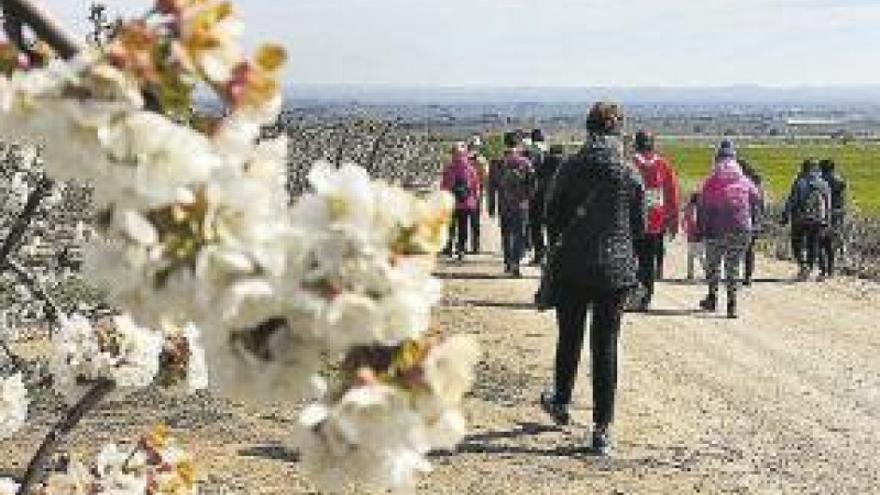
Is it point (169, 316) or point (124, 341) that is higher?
point (169, 316)

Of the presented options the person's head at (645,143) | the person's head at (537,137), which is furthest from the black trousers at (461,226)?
the person's head at (645,143)

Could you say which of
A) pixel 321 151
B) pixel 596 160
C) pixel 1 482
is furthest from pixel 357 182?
pixel 321 151

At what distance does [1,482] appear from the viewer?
3.99 m

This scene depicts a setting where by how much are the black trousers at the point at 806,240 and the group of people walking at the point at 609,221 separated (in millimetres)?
19

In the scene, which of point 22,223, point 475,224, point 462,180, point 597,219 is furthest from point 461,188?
point 22,223

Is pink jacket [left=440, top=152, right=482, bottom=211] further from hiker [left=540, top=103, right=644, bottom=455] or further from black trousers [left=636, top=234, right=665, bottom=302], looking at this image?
hiker [left=540, top=103, right=644, bottom=455]

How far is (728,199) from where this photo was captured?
16547 mm

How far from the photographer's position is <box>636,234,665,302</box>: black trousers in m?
16.5

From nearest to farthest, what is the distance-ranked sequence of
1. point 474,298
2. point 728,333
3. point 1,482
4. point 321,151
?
point 1,482 < point 728,333 < point 474,298 < point 321,151

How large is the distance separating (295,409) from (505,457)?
2.03 m

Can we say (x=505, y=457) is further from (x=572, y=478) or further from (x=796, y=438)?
(x=796, y=438)

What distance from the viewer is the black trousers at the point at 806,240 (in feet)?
71.4

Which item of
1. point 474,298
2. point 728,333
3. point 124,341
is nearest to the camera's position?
point 124,341

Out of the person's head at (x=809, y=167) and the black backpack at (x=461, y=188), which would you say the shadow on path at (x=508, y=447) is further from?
the person's head at (x=809, y=167)
